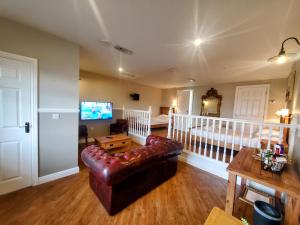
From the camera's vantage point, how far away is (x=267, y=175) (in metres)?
1.24

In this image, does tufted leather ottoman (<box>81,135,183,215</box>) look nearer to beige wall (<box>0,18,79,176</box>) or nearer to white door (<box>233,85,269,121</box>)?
beige wall (<box>0,18,79,176</box>)

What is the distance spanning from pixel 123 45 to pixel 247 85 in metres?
5.14

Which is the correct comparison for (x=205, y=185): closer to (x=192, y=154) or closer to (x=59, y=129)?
(x=192, y=154)

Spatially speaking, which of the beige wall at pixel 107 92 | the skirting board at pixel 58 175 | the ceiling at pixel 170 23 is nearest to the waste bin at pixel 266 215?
the ceiling at pixel 170 23

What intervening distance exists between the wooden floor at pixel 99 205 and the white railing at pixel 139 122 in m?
2.08

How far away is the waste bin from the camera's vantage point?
1.21m

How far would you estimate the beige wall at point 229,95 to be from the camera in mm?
4512

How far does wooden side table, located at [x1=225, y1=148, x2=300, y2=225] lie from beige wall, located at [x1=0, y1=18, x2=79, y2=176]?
8.54 ft

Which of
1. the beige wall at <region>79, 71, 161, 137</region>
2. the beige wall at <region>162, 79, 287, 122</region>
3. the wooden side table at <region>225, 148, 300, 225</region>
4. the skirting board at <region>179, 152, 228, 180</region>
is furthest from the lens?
the beige wall at <region>79, 71, 161, 137</region>

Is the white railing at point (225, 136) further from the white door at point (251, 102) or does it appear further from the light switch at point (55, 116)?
the light switch at point (55, 116)

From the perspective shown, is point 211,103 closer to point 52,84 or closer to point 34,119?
point 52,84

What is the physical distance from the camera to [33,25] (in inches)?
75.9

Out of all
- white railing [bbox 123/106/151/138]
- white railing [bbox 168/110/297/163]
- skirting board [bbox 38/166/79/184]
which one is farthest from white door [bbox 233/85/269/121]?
skirting board [bbox 38/166/79/184]

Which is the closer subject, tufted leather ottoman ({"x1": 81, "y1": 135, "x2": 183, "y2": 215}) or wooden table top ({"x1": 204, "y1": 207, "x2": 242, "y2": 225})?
wooden table top ({"x1": 204, "y1": 207, "x2": 242, "y2": 225})
